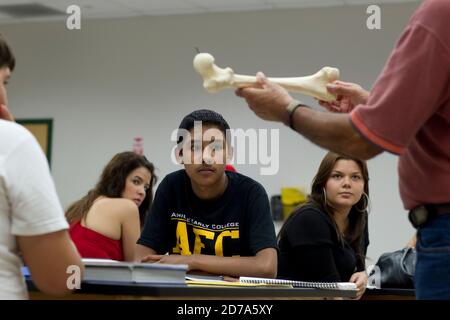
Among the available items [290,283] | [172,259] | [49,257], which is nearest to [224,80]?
[49,257]

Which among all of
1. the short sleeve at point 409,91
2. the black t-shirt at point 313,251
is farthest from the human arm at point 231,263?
the short sleeve at point 409,91

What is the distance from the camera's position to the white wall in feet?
20.9

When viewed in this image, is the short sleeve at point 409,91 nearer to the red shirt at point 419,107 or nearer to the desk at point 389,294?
the red shirt at point 419,107

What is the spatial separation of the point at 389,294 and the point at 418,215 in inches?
54.3

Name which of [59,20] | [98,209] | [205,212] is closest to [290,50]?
[59,20]

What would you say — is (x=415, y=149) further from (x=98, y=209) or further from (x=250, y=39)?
(x=250, y=39)

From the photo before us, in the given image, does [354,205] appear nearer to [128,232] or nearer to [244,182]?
[244,182]

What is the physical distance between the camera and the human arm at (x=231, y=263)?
87.9 inches

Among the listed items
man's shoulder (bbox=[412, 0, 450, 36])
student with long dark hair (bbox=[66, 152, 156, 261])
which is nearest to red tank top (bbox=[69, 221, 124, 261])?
student with long dark hair (bbox=[66, 152, 156, 261])

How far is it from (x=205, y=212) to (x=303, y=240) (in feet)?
1.48

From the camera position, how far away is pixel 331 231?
108 inches

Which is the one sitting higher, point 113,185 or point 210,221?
point 113,185

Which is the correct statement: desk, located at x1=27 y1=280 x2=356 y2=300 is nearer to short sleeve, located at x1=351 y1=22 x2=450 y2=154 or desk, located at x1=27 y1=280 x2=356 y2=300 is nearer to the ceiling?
short sleeve, located at x1=351 y1=22 x2=450 y2=154

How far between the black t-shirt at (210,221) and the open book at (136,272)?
1.96ft
